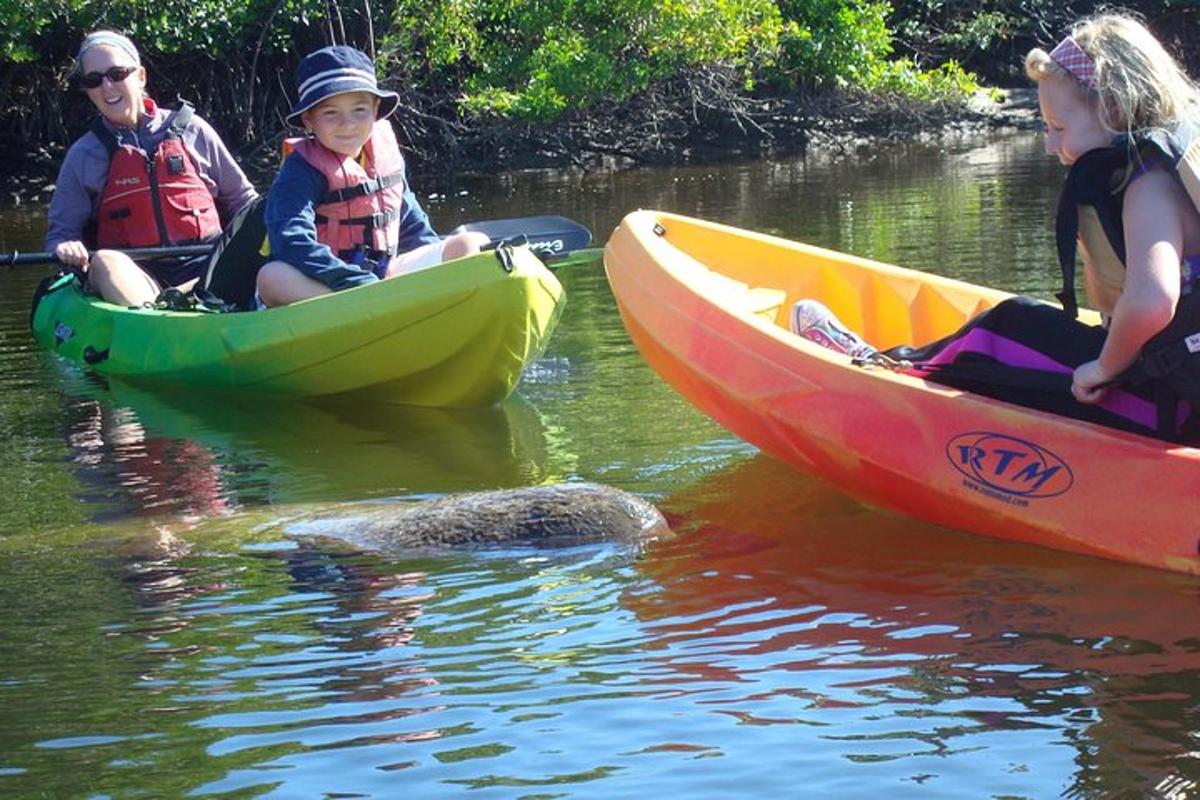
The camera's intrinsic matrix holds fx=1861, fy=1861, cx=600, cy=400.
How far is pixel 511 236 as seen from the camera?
7.43m

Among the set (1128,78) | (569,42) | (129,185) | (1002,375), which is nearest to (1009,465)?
(1002,375)

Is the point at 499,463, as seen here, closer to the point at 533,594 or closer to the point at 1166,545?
the point at 533,594

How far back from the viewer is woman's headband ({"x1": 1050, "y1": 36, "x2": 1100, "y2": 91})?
3.80 m

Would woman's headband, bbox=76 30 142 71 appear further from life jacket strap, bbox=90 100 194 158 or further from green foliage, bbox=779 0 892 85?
green foliage, bbox=779 0 892 85

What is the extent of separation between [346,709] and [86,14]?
11.5 metres

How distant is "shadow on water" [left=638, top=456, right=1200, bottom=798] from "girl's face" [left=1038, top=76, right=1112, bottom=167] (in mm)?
943

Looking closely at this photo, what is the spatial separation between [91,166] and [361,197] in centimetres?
156

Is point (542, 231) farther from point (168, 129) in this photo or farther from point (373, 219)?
point (168, 129)

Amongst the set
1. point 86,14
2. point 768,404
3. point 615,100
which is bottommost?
point 768,404

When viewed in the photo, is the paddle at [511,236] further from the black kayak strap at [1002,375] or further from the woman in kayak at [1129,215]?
the woman in kayak at [1129,215]

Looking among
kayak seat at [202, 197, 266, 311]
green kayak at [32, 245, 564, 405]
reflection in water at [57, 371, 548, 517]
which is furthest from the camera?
kayak seat at [202, 197, 266, 311]

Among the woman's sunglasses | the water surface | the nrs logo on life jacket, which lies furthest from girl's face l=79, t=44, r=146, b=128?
the nrs logo on life jacket

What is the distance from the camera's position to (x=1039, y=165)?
13.8 metres

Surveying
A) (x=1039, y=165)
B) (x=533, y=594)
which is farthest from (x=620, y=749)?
(x=1039, y=165)
